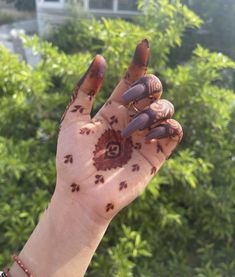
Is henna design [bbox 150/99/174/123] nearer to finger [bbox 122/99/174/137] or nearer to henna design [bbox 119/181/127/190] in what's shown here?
finger [bbox 122/99/174/137]

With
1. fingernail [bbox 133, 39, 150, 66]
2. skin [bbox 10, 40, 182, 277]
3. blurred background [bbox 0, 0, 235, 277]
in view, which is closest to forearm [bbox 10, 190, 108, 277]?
skin [bbox 10, 40, 182, 277]

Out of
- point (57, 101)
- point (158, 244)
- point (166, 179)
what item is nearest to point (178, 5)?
point (57, 101)

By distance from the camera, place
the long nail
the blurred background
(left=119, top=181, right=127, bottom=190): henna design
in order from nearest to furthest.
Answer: the long nail < (left=119, top=181, right=127, bottom=190): henna design < the blurred background

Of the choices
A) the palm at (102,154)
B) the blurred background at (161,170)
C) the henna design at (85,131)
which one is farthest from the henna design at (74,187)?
the blurred background at (161,170)

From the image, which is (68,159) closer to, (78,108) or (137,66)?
(78,108)

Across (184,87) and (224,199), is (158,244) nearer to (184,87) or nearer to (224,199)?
(224,199)

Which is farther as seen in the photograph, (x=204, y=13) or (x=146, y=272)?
(x=204, y=13)
